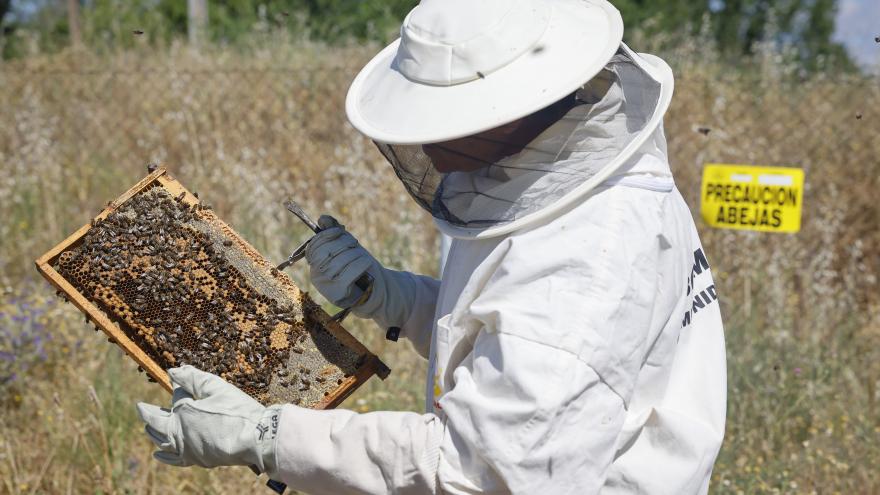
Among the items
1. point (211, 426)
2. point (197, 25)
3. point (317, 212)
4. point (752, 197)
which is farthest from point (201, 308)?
point (197, 25)

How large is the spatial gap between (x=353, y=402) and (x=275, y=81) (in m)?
4.58

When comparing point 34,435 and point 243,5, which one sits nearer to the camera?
point 34,435

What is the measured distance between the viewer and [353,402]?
167 inches

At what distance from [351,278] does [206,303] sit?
16.3 inches

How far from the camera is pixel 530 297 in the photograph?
5.36 feet

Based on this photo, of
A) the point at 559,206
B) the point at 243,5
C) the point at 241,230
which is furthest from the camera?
the point at 243,5

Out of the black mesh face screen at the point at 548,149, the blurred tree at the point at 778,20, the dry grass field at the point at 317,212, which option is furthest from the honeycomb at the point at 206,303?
the blurred tree at the point at 778,20

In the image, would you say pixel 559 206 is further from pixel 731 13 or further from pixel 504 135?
pixel 731 13

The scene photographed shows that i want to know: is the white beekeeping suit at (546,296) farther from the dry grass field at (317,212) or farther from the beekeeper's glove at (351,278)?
the dry grass field at (317,212)

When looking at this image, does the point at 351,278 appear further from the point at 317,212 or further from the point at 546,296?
the point at 317,212

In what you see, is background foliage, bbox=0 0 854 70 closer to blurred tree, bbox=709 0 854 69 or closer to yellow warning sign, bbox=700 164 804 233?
blurred tree, bbox=709 0 854 69

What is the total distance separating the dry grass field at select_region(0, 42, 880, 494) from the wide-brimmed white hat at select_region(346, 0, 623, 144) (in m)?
2.07

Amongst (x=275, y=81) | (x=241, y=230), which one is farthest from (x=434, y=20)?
(x=275, y=81)

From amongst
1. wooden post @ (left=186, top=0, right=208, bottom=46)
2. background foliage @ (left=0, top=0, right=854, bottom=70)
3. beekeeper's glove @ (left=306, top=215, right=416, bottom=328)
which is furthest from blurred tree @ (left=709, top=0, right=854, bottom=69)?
beekeeper's glove @ (left=306, top=215, right=416, bottom=328)
